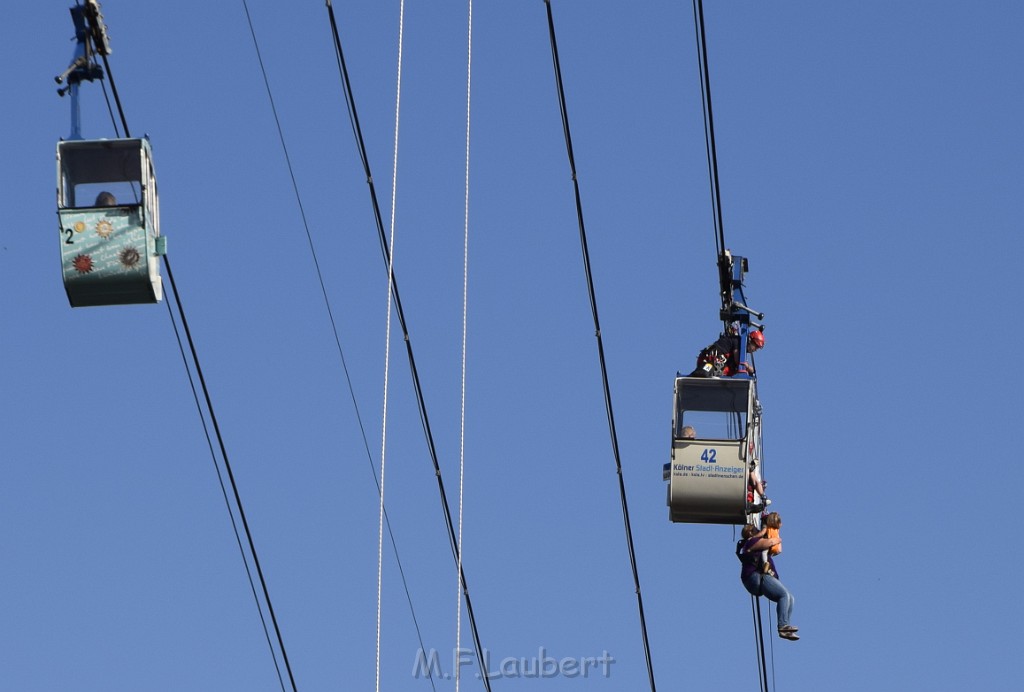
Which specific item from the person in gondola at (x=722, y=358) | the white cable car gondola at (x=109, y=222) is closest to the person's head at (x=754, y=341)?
the person in gondola at (x=722, y=358)

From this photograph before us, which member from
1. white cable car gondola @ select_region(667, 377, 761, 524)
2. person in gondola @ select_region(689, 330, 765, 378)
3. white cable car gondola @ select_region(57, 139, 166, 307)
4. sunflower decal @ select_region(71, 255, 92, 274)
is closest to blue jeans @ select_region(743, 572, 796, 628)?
white cable car gondola @ select_region(667, 377, 761, 524)

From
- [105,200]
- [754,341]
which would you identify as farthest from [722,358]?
[105,200]

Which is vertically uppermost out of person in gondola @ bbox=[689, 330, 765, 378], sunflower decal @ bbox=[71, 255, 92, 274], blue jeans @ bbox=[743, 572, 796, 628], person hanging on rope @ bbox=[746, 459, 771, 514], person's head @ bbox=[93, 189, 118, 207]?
person's head @ bbox=[93, 189, 118, 207]

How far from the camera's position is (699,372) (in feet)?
112

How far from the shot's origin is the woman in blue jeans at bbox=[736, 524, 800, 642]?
33.8 meters

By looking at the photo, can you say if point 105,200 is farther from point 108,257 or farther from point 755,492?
point 755,492

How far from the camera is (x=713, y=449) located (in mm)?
33531

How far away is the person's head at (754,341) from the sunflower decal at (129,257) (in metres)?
8.21

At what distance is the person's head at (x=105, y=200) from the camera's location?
29172mm

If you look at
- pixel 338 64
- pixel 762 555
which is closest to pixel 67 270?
pixel 338 64

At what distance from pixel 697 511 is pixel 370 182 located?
520cm

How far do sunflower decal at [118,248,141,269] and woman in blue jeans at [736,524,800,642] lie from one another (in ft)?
25.7

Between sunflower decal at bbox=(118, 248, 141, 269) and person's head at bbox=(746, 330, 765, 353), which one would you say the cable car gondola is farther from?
sunflower decal at bbox=(118, 248, 141, 269)

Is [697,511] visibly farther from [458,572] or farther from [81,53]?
[81,53]
